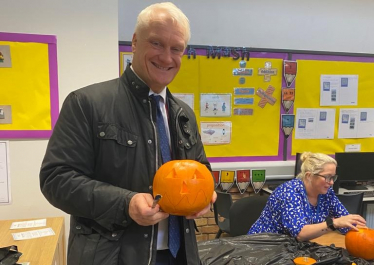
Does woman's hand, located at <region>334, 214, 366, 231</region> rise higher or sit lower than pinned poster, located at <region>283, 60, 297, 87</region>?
lower

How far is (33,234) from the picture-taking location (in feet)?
5.34

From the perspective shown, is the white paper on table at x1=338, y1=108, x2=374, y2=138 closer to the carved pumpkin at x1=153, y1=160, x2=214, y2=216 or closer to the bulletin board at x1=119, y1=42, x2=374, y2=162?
the bulletin board at x1=119, y1=42, x2=374, y2=162

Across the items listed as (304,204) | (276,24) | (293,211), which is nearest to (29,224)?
(293,211)

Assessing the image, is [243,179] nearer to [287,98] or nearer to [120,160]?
[287,98]

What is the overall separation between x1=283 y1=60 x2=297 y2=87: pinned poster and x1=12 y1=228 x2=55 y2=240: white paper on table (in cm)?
270

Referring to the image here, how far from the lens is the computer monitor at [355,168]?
338 centimetres

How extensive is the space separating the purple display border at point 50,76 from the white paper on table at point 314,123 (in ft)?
8.35

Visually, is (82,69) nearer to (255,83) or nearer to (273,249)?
(273,249)

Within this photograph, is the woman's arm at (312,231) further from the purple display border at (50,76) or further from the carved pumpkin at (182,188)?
the purple display border at (50,76)

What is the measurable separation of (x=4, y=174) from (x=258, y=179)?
234 centimetres

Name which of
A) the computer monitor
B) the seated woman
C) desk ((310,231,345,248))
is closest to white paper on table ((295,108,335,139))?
the computer monitor

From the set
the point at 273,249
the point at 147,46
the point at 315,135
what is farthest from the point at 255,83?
the point at 147,46

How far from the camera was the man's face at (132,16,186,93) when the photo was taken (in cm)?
93

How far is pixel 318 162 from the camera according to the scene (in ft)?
6.89
